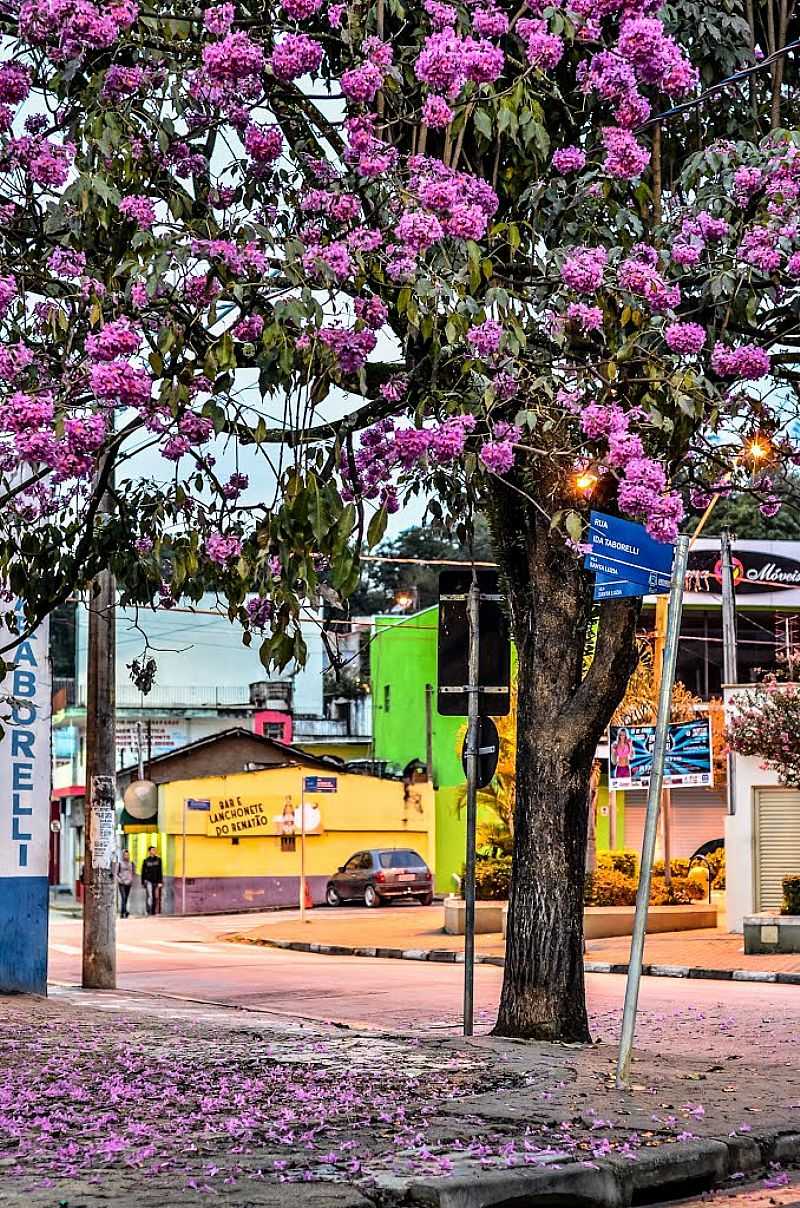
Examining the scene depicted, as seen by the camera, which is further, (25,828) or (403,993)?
(403,993)

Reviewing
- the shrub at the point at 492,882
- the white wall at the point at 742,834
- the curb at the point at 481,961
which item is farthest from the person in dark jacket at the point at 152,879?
the white wall at the point at 742,834

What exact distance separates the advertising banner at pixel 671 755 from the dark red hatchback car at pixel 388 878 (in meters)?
11.4

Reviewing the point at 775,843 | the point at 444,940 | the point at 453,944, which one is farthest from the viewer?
the point at 444,940

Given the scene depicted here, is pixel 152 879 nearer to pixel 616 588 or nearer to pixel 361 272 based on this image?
pixel 616 588

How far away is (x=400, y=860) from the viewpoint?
136 feet

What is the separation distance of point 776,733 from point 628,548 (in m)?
15.9

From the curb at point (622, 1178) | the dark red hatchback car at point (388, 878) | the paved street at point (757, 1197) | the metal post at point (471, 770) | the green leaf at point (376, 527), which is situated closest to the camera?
the curb at point (622, 1178)

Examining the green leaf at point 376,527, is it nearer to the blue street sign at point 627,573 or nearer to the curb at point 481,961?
the blue street sign at point 627,573

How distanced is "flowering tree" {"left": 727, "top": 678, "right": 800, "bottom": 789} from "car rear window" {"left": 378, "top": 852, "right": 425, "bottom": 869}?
55.5 feet

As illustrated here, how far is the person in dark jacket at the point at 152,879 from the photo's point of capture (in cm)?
4338

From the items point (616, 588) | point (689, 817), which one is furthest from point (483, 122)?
point (689, 817)

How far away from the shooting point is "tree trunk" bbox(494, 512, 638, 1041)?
10758mm

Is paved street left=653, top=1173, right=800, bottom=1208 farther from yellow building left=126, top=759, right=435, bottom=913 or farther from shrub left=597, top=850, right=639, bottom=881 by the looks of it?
yellow building left=126, top=759, right=435, bottom=913

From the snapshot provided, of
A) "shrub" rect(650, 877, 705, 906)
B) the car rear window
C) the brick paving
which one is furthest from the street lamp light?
"shrub" rect(650, 877, 705, 906)
